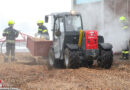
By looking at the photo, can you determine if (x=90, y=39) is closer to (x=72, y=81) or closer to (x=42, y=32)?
(x=72, y=81)

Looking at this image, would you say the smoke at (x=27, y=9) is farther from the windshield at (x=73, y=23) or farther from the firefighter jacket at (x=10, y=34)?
the windshield at (x=73, y=23)

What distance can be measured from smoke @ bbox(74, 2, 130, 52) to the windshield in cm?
218

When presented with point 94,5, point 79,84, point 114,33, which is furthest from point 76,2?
point 79,84

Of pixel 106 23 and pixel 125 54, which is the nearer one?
pixel 125 54

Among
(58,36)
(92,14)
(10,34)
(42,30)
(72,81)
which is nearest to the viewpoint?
(72,81)

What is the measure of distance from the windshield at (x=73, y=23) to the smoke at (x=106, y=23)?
7.16 feet

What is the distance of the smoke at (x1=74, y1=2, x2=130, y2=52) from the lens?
46.5 feet

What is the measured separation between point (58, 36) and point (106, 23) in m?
4.57

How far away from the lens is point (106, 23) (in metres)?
15.3

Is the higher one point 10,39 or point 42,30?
point 42,30

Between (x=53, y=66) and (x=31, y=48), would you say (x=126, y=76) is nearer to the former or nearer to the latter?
(x=53, y=66)

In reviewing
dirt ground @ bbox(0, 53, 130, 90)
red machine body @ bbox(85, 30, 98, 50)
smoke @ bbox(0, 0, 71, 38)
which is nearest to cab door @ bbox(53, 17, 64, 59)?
red machine body @ bbox(85, 30, 98, 50)

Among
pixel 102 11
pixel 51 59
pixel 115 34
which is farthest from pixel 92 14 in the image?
pixel 51 59

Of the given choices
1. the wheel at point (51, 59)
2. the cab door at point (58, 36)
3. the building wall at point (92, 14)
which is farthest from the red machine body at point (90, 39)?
the building wall at point (92, 14)
